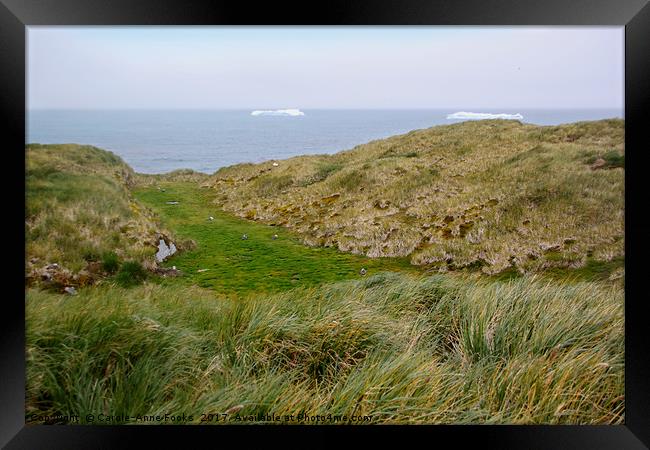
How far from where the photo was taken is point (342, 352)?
4395 mm

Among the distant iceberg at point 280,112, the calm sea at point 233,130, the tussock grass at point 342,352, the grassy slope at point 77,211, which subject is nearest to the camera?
the tussock grass at point 342,352

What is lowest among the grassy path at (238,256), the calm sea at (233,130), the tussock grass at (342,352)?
the tussock grass at (342,352)

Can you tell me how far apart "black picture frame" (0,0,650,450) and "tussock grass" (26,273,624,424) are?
4.9 inches

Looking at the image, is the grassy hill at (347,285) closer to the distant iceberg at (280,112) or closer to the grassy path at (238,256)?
the grassy path at (238,256)

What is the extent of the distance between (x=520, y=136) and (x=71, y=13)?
406 centimetres

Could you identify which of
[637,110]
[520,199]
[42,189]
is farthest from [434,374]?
[42,189]

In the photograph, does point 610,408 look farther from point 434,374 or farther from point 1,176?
point 1,176

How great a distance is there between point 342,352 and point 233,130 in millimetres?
2184

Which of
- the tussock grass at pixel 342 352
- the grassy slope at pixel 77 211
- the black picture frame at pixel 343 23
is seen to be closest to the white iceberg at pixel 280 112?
the black picture frame at pixel 343 23

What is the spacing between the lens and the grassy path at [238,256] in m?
4.75

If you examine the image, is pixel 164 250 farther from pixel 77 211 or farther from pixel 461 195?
pixel 461 195

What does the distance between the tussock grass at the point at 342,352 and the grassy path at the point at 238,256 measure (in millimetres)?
137

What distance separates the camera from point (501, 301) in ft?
A: 15.1

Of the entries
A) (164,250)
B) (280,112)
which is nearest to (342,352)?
(164,250)
